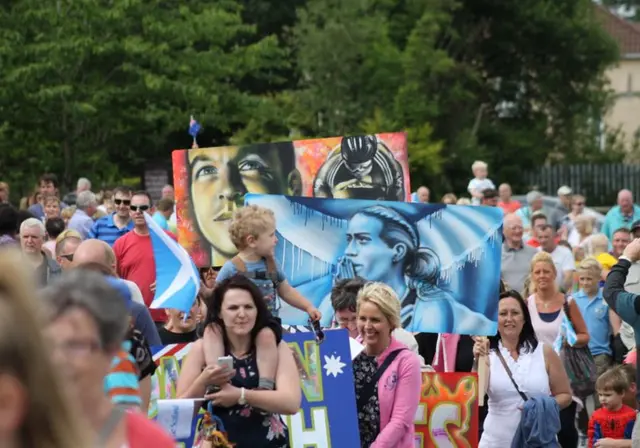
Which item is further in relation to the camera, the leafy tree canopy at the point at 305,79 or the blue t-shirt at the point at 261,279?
the leafy tree canopy at the point at 305,79

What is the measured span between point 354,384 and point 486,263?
2.76m

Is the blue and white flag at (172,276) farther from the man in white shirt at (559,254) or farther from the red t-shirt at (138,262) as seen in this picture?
the man in white shirt at (559,254)

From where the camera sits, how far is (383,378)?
7.88 m

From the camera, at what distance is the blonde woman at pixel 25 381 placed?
93.0 inches

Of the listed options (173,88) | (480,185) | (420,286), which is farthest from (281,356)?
(173,88)

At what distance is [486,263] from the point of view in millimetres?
10484

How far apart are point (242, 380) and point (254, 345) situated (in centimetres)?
17

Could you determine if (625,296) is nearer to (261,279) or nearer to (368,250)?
(261,279)

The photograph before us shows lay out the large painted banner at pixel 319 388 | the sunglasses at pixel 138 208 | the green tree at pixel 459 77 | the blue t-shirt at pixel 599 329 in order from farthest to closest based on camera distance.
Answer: the green tree at pixel 459 77 → the blue t-shirt at pixel 599 329 → the sunglasses at pixel 138 208 → the large painted banner at pixel 319 388

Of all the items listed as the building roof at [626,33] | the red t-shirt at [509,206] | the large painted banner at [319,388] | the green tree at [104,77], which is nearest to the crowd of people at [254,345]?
the large painted banner at [319,388]

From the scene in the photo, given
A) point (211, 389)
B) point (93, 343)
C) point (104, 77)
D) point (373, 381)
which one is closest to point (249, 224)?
point (373, 381)

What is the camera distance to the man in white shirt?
631 inches

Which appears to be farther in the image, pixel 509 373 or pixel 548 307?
pixel 548 307

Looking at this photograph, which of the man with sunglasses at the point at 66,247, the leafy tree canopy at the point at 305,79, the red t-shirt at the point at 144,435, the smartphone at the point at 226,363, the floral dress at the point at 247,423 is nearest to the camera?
the red t-shirt at the point at 144,435
